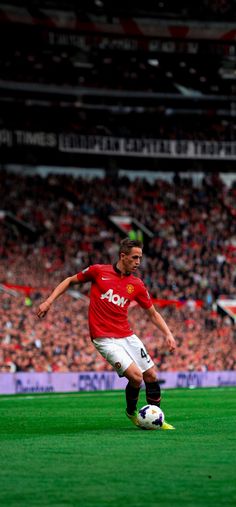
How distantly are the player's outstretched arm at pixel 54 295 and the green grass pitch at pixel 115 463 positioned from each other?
164 cm

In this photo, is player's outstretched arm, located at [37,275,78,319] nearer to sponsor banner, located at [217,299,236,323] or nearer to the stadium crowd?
the stadium crowd

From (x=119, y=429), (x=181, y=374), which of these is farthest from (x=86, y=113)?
(x=119, y=429)

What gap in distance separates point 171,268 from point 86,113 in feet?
50.4

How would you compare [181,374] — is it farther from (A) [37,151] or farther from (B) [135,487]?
(B) [135,487]

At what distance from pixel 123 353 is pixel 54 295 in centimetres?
140

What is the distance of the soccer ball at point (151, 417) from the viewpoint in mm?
15831

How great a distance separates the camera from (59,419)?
20.1 m

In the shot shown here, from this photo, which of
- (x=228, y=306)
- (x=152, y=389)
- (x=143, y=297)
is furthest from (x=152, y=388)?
(x=228, y=306)

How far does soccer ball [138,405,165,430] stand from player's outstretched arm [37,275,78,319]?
200 centimetres

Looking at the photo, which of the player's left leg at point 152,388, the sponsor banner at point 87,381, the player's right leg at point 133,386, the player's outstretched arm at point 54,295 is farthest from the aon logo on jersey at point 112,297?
the sponsor banner at point 87,381

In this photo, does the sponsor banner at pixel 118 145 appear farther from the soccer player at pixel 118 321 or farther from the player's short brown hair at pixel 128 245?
the player's short brown hair at pixel 128 245

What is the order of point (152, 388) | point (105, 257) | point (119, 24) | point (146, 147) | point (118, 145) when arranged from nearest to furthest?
1. point (152, 388)
2. point (105, 257)
3. point (119, 24)
4. point (118, 145)
5. point (146, 147)

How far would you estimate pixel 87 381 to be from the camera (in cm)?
3706

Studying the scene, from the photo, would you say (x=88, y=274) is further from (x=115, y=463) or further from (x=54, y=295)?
(x=115, y=463)
